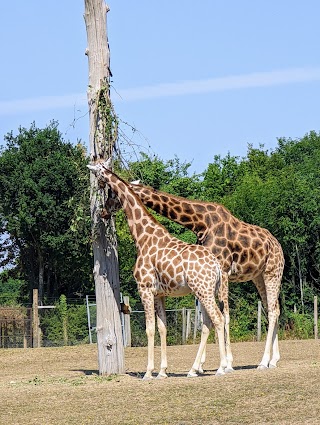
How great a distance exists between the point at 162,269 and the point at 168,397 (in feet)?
8.99

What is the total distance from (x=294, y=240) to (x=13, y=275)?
1703 centimetres

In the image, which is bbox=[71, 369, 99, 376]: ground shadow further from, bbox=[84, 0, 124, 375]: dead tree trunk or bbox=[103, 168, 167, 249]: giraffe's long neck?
bbox=[103, 168, 167, 249]: giraffe's long neck

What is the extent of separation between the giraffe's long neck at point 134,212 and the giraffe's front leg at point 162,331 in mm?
949

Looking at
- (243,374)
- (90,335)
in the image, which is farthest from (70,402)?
(90,335)

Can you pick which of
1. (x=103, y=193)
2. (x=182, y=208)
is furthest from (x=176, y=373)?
(x=103, y=193)

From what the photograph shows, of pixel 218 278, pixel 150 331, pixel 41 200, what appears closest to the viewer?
pixel 218 278

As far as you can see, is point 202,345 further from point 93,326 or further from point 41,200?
point 41,200

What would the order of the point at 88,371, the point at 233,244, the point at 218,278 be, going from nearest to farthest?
the point at 218,278 < the point at 233,244 < the point at 88,371

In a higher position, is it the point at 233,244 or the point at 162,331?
the point at 233,244

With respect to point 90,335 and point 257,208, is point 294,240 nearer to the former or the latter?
point 257,208

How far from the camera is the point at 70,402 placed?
14.2 metres

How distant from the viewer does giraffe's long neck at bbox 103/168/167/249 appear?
54.6 ft

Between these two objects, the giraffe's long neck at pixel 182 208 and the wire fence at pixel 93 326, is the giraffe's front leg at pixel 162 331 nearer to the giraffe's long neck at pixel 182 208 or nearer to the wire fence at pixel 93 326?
the giraffe's long neck at pixel 182 208

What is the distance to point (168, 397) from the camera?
13.9m
